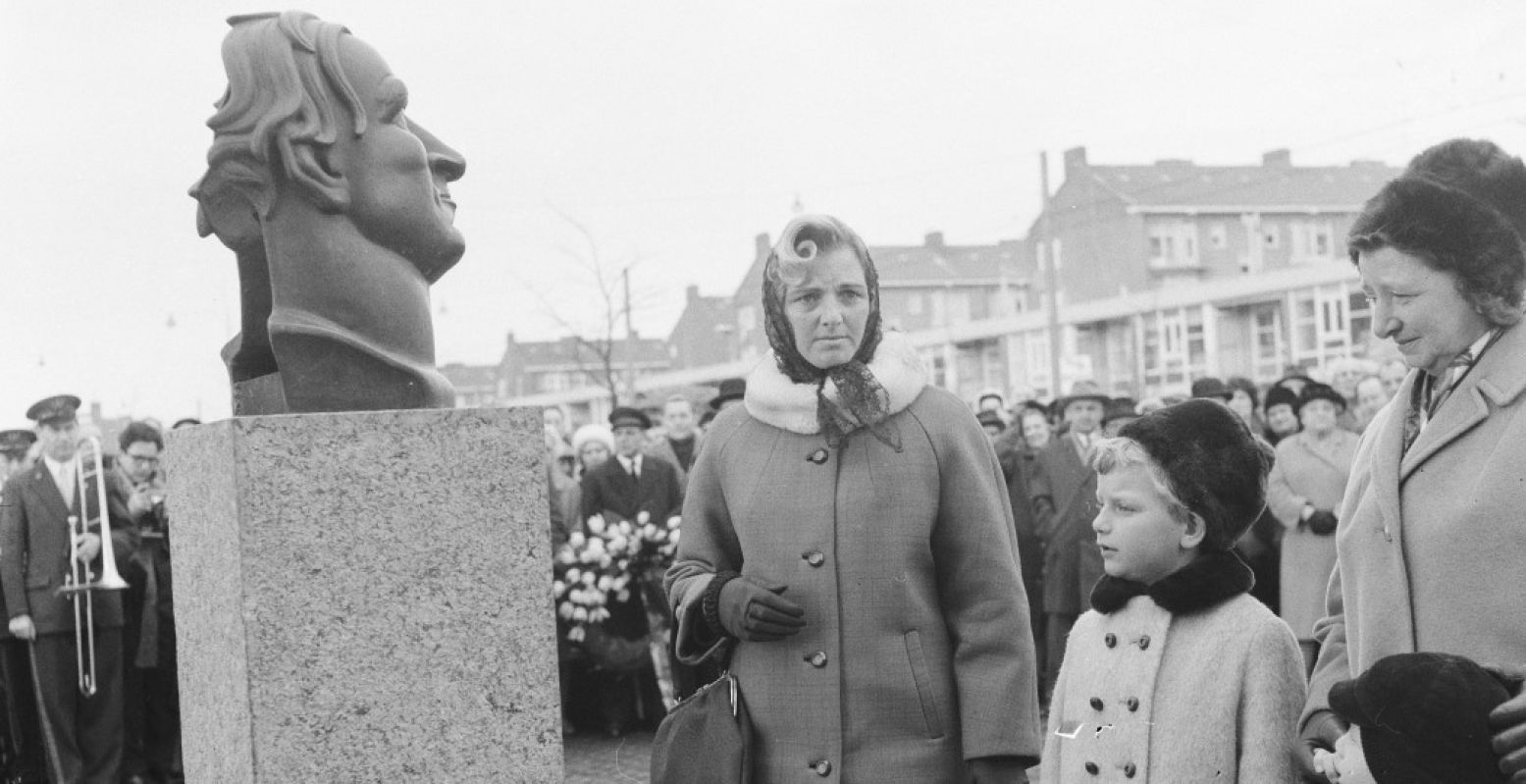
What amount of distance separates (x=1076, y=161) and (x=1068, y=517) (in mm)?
63658

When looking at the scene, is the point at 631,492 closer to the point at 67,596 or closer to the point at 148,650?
the point at 148,650

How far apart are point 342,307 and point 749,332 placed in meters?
79.8

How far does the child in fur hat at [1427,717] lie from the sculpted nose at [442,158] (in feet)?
8.55

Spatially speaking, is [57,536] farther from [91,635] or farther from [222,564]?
[222,564]

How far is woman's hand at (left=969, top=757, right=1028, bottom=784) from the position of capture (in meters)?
3.52

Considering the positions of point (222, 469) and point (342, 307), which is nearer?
point (222, 469)

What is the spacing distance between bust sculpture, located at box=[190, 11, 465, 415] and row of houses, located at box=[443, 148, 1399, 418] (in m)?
22.7

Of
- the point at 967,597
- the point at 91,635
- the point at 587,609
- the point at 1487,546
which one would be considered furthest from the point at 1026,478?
the point at 1487,546

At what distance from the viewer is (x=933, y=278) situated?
8156 cm

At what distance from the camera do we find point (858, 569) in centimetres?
363

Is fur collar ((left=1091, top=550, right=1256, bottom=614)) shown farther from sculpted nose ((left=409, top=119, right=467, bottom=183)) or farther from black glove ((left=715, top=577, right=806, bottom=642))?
sculpted nose ((left=409, top=119, right=467, bottom=183))

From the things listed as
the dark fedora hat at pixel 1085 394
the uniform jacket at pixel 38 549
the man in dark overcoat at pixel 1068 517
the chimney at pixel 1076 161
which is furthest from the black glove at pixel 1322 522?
the chimney at pixel 1076 161

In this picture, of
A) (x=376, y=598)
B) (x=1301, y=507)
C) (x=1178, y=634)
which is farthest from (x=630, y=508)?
(x=1178, y=634)

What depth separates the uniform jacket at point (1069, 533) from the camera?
423 inches
